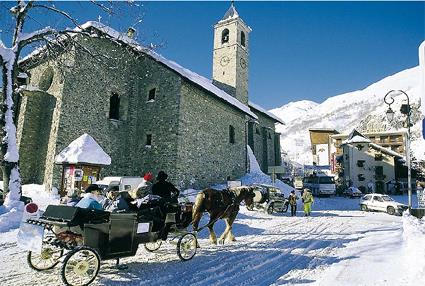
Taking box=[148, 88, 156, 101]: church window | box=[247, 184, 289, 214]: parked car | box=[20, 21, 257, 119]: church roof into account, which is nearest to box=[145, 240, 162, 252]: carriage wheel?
box=[20, 21, 257, 119]: church roof

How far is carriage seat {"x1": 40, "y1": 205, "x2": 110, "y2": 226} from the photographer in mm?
4762

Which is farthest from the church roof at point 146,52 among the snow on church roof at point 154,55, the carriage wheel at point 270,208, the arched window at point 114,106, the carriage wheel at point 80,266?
the carriage wheel at point 80,266

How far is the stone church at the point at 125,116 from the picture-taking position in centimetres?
1780

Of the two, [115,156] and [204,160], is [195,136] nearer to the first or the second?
[204,160]

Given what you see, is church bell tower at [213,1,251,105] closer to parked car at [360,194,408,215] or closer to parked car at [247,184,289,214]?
parked car at [247,184,289,214]

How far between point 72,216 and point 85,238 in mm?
439

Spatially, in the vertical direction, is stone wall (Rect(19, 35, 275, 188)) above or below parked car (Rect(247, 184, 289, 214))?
above

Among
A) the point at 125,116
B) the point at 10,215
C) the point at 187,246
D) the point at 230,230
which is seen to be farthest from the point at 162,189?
the point at 125,116

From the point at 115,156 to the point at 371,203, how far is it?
62.0 ft

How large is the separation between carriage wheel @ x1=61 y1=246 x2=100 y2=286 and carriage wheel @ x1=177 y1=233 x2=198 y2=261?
1.89 m

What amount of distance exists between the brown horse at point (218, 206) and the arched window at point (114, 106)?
1460 cm

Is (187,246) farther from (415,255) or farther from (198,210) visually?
(415,255)

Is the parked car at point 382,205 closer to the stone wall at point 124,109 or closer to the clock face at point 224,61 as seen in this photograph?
the stone wall at point 124,109

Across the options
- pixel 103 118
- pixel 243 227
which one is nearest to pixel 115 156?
pixel 103 118
